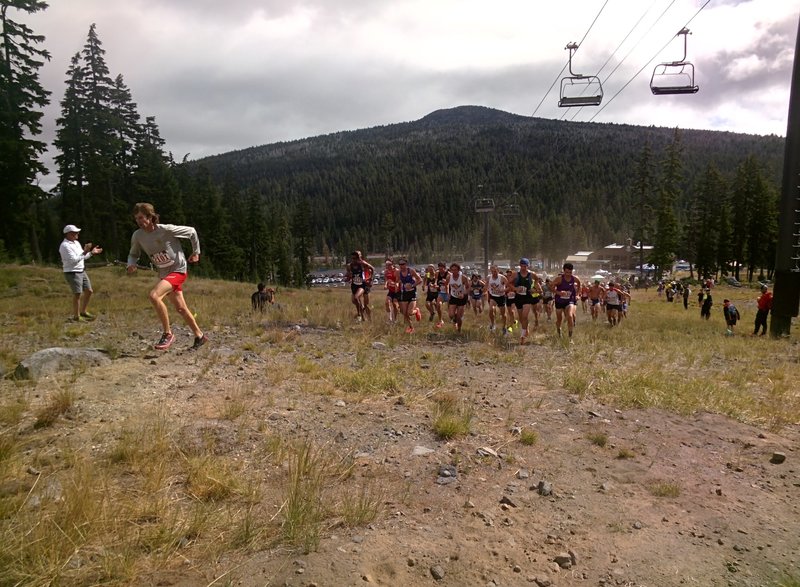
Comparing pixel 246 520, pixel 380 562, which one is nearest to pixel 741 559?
pixel 380 562

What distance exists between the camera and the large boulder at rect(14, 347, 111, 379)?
18.5ft

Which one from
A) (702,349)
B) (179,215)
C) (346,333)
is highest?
(179,215)

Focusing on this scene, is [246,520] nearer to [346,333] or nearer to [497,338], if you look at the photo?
[346,333]

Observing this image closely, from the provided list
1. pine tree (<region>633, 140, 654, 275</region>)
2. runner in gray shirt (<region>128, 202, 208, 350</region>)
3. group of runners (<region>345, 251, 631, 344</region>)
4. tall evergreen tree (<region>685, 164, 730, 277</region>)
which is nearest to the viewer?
runner in gray shirt (<region>128, 202, 208, 350</region>)

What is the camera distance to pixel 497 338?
448 inches

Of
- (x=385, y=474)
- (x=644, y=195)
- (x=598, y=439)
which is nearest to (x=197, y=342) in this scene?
(x=385, y=474)

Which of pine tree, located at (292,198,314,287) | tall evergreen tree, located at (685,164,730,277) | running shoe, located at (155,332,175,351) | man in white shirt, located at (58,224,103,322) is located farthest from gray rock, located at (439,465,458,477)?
pine tree, located at (292,198,314,287)

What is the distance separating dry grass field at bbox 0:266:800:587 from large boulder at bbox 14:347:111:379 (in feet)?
0.88

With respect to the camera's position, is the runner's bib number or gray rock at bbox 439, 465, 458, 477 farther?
the runner's bib number

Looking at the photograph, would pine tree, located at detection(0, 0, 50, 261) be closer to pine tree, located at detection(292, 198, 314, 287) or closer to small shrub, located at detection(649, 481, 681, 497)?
small shrub, located at detection(649, 481, 681, 497)

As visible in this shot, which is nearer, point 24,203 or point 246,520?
point 246,520

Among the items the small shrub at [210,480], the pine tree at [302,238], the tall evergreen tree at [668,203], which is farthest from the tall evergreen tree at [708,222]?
the small shrub at [210,480]

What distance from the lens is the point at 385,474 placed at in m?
3.97

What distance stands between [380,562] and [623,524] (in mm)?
1854
